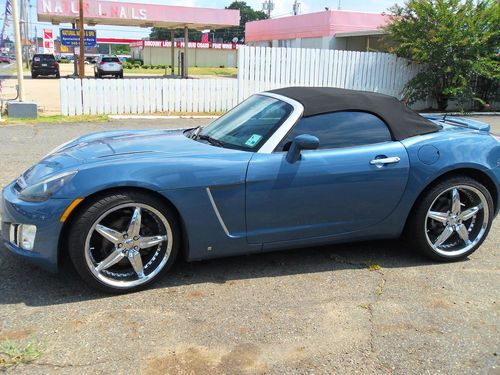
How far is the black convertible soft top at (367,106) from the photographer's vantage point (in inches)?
155

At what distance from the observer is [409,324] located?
3168mm

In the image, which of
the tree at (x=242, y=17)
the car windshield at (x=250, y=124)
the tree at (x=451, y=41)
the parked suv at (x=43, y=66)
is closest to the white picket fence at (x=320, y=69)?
the tree at (x=451, y=41)

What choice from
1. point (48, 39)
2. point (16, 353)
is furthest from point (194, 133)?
point (48, 39)

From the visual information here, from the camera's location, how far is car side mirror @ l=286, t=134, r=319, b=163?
348 cm

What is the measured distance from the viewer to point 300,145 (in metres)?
3.50

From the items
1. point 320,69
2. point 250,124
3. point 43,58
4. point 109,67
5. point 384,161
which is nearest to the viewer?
point 384,161

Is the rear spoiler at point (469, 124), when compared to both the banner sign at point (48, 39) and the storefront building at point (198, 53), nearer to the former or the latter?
the banner sign at point (48, 39)

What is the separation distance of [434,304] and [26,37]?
59808mm

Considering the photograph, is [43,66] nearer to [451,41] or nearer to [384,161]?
[451,41]

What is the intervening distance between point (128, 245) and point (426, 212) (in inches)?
95.0

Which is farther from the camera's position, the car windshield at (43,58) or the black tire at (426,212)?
the car windshield at (43,58)

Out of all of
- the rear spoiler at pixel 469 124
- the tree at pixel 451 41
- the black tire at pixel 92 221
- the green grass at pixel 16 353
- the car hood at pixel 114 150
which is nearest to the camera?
the green grass at pixel 16 353

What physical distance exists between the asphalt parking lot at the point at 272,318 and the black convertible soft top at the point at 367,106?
1.14 meters

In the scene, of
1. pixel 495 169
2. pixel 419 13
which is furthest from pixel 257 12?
pixel 495 169
